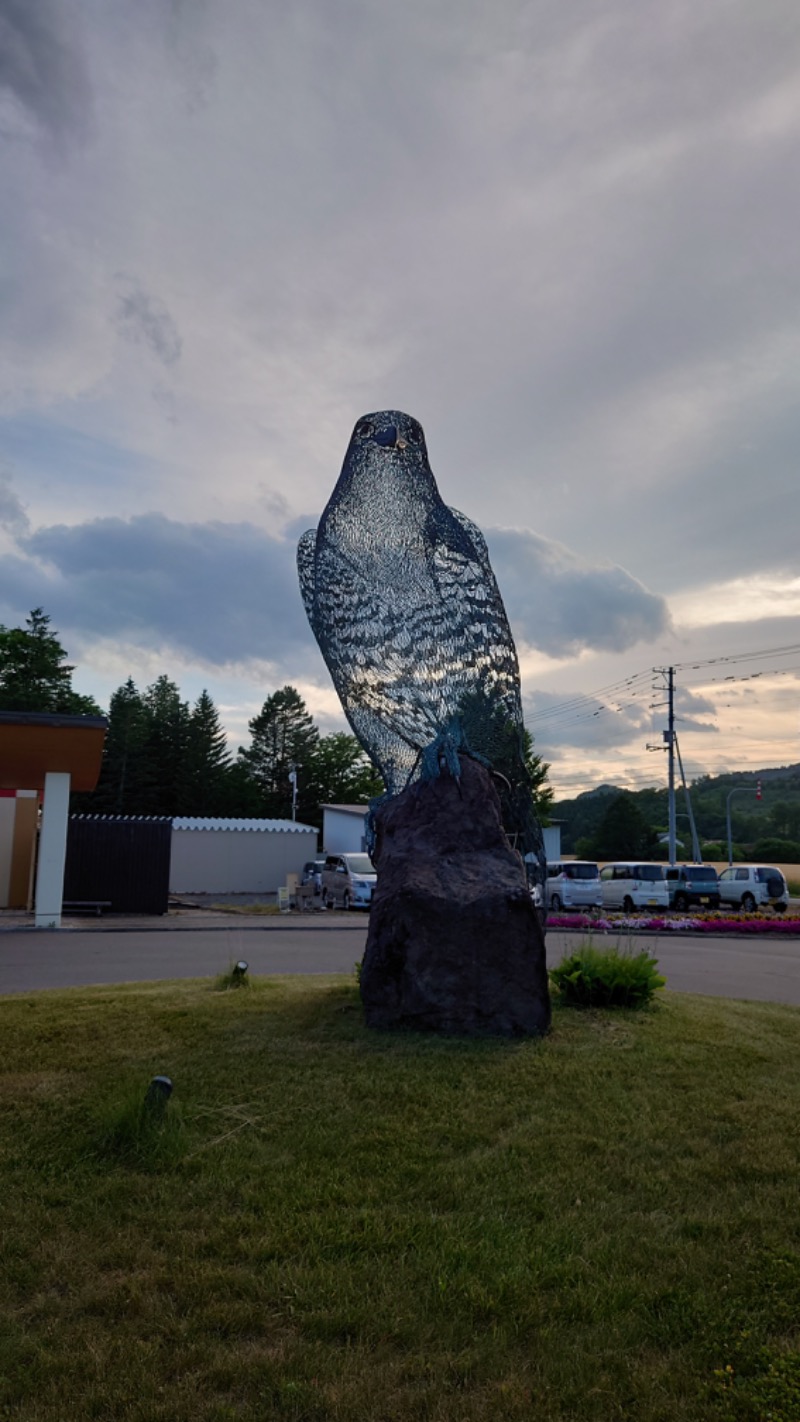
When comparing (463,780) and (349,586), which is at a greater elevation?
(349,586)

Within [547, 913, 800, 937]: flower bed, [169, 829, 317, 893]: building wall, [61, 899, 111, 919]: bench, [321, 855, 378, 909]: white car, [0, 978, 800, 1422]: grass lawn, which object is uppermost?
[169, 829, 317, 893]: building wall

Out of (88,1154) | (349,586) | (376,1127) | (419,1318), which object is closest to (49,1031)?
(88,1154)

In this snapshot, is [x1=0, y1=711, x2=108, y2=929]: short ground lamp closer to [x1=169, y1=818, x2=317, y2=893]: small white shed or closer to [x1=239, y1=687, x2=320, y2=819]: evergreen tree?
[x1=169, y1=818, x2=317, y2=893]: small white shed

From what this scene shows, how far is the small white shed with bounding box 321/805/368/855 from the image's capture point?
1496 inches

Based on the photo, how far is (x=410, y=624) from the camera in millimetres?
7293

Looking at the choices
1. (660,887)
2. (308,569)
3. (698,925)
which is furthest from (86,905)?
(308,569)

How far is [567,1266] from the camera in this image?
10.5 ft

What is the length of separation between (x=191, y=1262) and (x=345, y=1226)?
0.58m

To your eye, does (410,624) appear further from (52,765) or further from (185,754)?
(185,754)

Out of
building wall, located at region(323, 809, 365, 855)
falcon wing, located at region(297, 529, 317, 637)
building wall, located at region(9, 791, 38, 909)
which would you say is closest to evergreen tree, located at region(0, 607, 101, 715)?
building wall, located at region(323, 809, 365, 855)

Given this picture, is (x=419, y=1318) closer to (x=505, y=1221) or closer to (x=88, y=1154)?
(x=505, y=1221)

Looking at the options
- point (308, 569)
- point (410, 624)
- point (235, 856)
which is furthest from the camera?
point (235, 856)

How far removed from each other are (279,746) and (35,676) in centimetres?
1994

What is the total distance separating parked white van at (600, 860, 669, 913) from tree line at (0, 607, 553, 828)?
25.2 m
